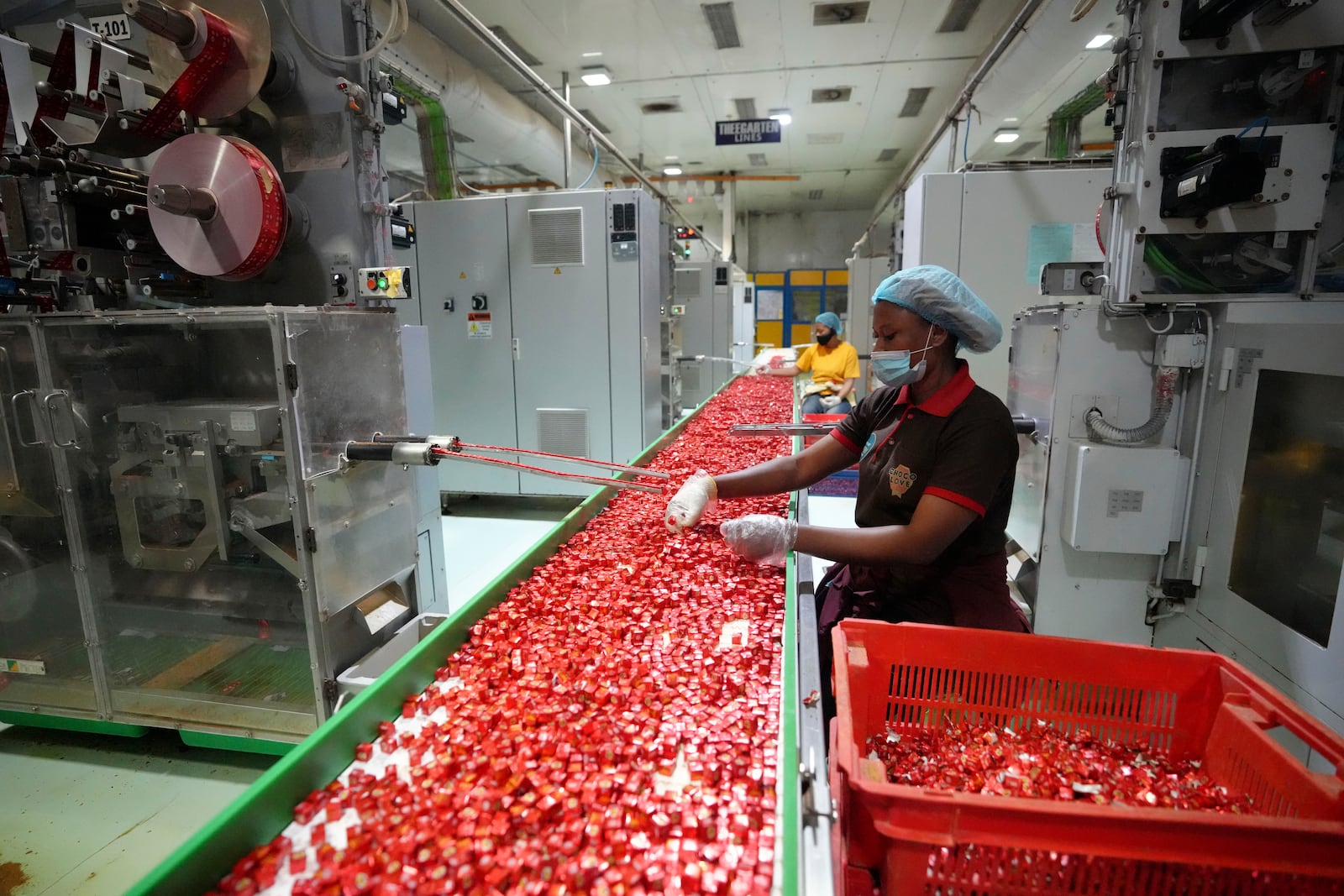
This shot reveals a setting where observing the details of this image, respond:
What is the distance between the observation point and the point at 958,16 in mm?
5633

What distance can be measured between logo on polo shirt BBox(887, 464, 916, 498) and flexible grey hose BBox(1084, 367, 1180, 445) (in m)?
1.09

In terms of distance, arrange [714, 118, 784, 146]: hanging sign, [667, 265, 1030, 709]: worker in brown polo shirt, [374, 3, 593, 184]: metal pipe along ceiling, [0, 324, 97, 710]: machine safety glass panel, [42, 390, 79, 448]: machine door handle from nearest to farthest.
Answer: [667, 265, 1030, 709]: worker in brown polo shirt, [42, 390, 79, 448]: machine door handle, [0, 324, 97, 710]: machine safety glass panel, [374, 3, 593, 184]: metal pipe along ceiling, [714, 118, 784, 146]: hanging sign

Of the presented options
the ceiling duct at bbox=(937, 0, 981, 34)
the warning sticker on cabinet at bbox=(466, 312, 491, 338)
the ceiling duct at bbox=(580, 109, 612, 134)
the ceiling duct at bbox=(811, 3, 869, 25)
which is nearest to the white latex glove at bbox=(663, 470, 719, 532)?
the warning sticker on cabinet at bbox=(466, 312, 491, 338)

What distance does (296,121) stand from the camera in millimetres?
2336


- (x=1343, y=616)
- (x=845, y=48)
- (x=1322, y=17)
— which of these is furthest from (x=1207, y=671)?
(x=845, y=48)

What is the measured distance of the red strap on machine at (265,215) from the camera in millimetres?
2096

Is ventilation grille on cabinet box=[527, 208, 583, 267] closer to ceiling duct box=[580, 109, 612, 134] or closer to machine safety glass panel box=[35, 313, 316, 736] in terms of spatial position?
machine safety glass panel box=[35, 313, 316, 736]

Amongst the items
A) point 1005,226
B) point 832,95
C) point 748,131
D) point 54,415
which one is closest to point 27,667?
point 54,415

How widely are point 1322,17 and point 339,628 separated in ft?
11.9

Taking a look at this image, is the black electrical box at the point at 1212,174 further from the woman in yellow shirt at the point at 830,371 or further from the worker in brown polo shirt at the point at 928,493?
the woman in yellow shirt at the point at 830,371

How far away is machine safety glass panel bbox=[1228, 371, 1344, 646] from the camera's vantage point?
1837 mm

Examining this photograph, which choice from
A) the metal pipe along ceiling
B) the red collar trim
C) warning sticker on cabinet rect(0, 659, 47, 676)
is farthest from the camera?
the metal pipe along ceiling

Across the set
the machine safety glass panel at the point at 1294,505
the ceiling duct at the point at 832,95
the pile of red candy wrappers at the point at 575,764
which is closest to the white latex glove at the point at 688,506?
the pile of red candy wrappers at the point at 575,764

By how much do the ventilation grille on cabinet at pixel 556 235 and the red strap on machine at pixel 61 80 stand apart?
298cm
